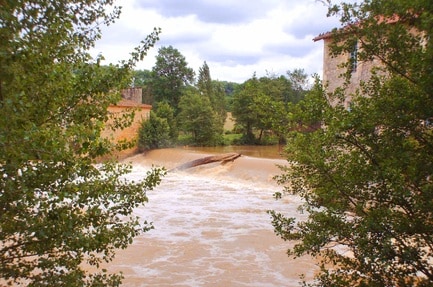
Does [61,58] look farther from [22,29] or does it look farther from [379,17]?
[379,17]

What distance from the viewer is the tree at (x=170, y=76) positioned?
47.6m

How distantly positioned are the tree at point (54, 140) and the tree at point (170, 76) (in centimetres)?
4354

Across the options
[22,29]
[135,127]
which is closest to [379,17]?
[22,29]

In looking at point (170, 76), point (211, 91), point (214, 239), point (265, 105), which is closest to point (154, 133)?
point (211, 91)

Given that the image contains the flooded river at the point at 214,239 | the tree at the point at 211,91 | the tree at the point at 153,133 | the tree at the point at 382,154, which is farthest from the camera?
the tree at the point at 211,91

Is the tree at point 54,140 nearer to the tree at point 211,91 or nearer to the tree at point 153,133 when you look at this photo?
the tree at point 153,133

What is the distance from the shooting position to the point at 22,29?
311 cm

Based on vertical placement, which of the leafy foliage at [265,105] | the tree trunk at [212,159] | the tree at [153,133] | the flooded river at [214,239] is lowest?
the flooded river at [214,239]

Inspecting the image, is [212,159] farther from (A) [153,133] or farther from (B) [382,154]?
(B) [382,154]

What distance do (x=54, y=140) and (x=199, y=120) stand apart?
3351 centimetres

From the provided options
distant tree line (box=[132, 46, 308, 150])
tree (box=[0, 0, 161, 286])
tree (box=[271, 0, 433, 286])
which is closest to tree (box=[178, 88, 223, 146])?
distant tree line (box=[132, 46, 308, 150])

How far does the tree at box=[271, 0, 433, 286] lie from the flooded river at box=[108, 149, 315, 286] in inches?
211

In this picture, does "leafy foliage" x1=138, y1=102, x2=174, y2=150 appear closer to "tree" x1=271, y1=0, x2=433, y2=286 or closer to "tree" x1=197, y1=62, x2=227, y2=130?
"tree" x1=197, y1=62, x2=227, y2=130

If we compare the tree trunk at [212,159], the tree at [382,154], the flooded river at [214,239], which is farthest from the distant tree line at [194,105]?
the tree at [382,154]
